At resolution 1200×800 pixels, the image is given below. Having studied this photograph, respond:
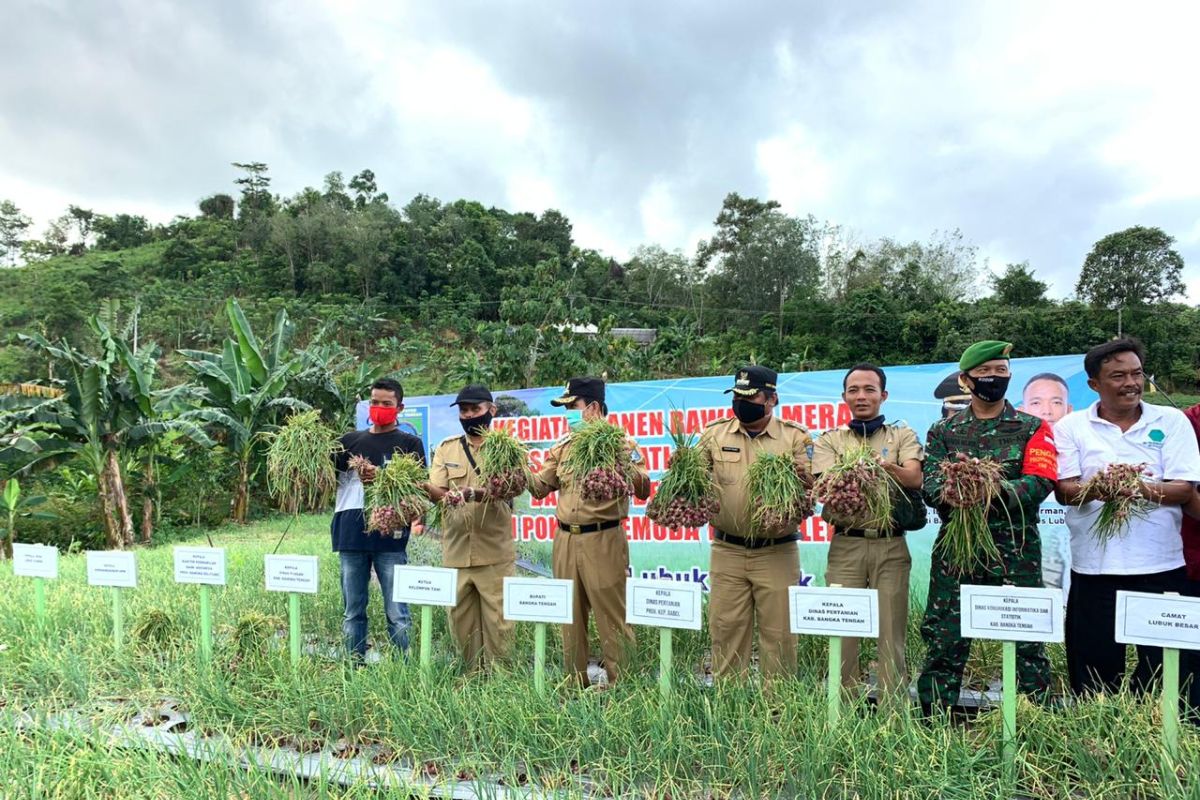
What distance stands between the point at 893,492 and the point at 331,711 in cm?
285

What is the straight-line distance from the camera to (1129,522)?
2.94 meters

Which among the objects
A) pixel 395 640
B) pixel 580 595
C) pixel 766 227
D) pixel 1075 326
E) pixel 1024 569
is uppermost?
pixel 766 227

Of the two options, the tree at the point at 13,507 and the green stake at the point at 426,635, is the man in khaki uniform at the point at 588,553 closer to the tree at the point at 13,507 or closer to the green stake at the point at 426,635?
the green stake at the point at 426,635

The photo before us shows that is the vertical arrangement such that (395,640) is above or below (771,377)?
below

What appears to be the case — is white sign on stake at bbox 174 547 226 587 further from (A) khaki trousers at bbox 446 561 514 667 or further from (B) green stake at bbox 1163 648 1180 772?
(B) green stake at bbox 1163 648 1180 772

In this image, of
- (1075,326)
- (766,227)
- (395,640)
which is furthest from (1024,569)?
(766,227)

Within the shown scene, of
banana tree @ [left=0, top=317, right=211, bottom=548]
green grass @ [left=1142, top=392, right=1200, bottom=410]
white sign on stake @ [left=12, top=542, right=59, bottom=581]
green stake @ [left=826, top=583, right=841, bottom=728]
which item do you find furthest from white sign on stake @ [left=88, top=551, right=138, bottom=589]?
green grass @ [left=1142, top=392, right=1200, bottom=410]

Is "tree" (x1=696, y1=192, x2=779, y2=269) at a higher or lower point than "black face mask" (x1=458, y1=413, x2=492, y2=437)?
higher

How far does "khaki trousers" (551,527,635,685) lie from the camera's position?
407 centimetres

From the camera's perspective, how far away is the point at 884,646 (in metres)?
3.60

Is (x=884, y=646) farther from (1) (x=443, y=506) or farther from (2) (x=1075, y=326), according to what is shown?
(2) (x=1075, y=326)

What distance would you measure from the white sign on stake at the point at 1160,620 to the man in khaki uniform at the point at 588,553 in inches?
89.9

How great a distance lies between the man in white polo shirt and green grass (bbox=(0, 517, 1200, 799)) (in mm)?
410

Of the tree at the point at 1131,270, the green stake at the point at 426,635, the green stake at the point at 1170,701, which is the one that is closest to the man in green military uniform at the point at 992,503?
the green stake at the point at 1170,701
